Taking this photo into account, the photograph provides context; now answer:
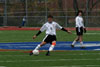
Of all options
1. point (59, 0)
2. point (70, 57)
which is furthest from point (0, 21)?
point (70, 57)

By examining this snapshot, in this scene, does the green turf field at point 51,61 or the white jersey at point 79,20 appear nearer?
the green turf field at point 51,61

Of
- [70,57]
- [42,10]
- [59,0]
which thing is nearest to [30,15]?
[42,10]

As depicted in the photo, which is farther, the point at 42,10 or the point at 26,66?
the point at 42,10

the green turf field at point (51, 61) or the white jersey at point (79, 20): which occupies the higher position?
the white jersey at point (79, 20)

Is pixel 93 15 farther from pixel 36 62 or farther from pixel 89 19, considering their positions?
pixel 36 62

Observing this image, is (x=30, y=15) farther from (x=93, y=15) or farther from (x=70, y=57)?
(x=70, y=57)

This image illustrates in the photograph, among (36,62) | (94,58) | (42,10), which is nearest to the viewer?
(36,62)

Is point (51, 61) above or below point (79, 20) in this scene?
below

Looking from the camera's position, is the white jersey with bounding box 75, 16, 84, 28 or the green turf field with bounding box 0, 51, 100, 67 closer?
the green turf field with bounding box 0, 51, 100, 67

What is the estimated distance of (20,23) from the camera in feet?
150

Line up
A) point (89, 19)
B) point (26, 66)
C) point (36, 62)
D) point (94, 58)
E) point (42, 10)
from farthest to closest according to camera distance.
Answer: point (42, 10)
point (89, 19)
point (94, 58)
point (36, 62)
point (26, 66)

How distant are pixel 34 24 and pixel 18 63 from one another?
33.3 m

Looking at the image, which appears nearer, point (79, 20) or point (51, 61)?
point (51, 61)

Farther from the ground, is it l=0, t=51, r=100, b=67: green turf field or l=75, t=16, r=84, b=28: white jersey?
l=75, t=16, r=84, b=28: white jersey
